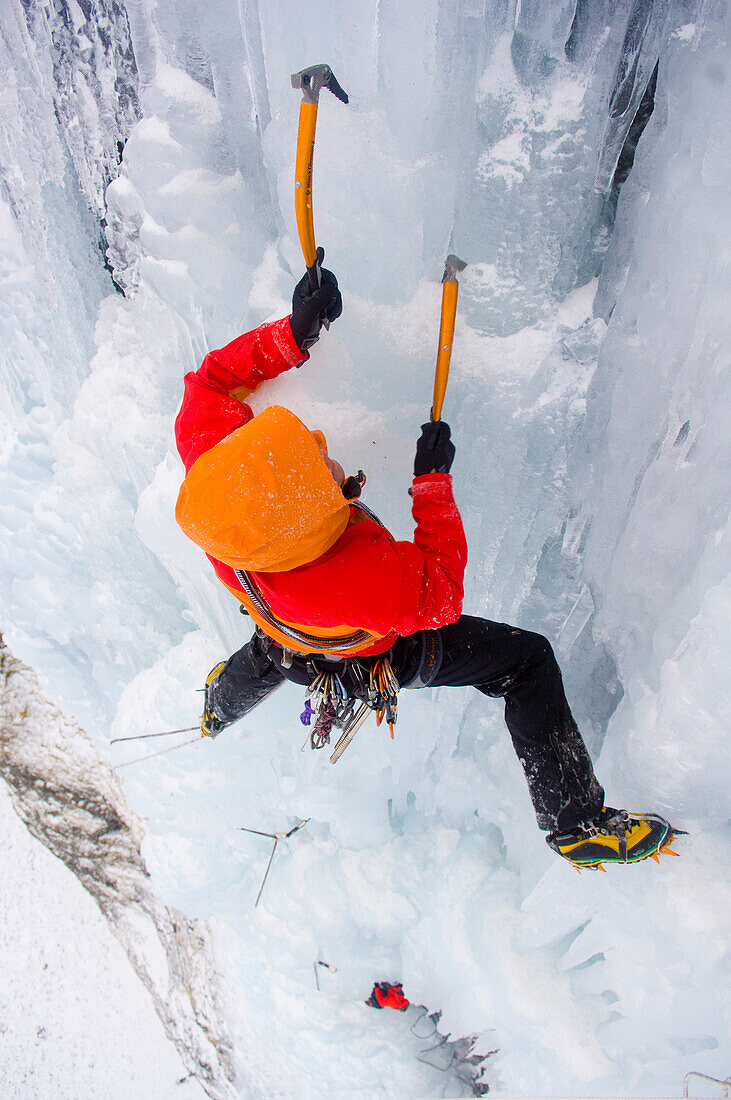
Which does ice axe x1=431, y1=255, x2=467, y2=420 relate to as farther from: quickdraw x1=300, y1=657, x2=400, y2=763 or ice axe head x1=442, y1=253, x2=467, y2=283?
quickdraw x1=300, y1=657, x2=400, y2=763

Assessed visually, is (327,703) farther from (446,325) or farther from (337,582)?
(446,325)

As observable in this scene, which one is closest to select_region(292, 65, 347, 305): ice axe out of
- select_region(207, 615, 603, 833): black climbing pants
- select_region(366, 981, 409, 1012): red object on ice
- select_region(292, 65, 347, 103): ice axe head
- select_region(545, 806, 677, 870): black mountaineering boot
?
select_region(292, 65, 347, 103): ice axe head

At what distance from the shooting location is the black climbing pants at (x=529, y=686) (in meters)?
1.56

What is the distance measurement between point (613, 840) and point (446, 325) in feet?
4.41

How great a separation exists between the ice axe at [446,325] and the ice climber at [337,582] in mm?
95

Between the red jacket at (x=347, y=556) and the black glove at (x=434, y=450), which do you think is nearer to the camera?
the red jacket at (x=347, y=556)

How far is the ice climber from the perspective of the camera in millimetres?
1028

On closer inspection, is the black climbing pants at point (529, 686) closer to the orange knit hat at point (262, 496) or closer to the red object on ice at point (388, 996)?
the orange knit hat at point (262, 496)

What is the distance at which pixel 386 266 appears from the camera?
145 centimetres

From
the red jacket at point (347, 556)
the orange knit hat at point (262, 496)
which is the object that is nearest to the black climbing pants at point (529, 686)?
the red jacket at point (347, 556)

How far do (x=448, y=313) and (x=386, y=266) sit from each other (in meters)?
0.19

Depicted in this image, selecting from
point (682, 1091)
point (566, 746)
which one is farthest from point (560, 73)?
point (682, 1091)

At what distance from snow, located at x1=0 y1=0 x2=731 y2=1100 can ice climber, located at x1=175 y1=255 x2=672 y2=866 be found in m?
0.16

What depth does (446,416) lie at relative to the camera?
64.0 inches
